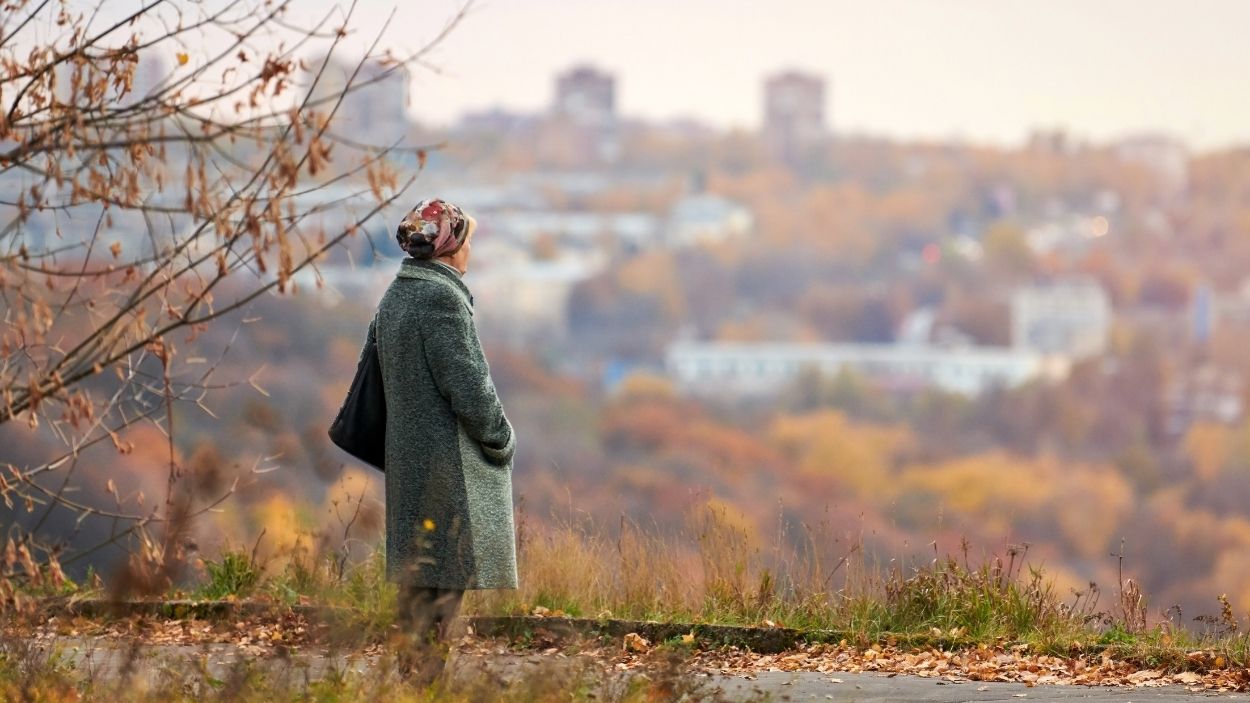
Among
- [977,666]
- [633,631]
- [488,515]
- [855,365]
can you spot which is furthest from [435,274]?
[855,365]

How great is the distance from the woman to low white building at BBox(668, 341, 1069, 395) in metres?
132

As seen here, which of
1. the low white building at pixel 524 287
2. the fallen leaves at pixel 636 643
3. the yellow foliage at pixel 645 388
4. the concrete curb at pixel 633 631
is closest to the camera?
the fallen leaves at pixel 636 643

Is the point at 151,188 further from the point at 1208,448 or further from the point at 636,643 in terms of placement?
the point at 1208,448

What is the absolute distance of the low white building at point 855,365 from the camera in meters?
143

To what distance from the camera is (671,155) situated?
194 metres

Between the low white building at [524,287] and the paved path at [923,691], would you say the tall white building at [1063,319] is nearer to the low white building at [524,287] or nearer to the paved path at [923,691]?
the low white building at [524,287]

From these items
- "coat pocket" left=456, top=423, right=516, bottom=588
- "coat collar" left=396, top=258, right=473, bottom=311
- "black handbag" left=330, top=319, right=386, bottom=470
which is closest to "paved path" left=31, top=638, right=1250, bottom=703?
"coat pocket" left=456, top=423, right=516, bottom=588

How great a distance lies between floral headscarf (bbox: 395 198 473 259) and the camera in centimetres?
539

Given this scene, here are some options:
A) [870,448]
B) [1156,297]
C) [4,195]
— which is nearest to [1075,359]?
[1156,297]

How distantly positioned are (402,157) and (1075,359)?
158586 millimetres

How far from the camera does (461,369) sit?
5.29 meters

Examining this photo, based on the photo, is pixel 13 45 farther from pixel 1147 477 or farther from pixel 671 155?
pixel 671 155

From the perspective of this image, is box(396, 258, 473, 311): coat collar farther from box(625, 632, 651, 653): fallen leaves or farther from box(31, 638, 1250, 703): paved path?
box(625, 632, 651, 653): fallen leaves

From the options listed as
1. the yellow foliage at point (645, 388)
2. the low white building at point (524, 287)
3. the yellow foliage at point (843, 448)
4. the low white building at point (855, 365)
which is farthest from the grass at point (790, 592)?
the low white building at point (524, 287)
